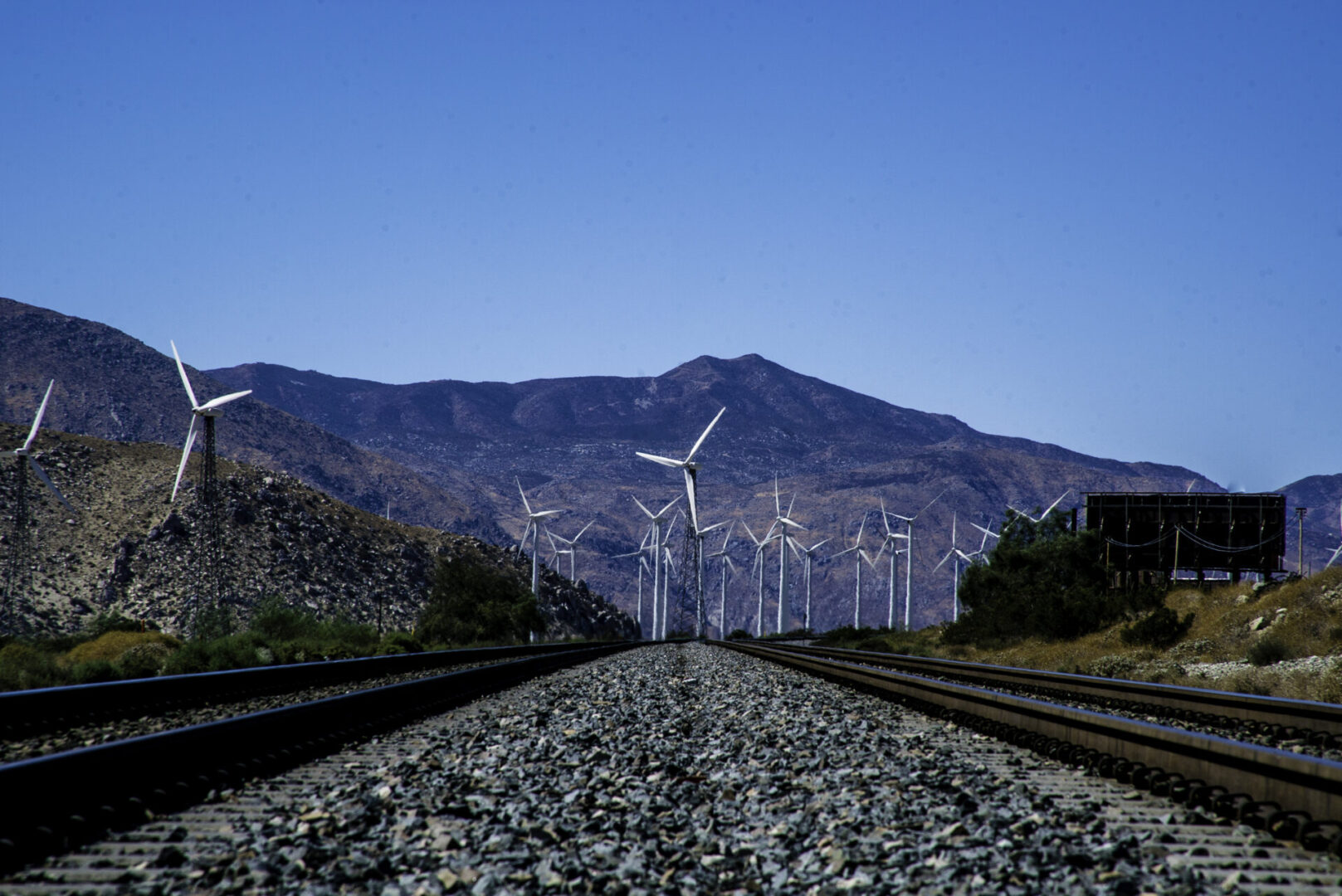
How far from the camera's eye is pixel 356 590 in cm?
8762

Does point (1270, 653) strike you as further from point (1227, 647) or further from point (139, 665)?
point (139, 665)

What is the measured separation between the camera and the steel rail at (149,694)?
11961mm

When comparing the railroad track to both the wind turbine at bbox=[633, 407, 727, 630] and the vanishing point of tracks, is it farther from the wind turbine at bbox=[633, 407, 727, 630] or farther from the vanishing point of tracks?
the wind turbine at bbox=[633, 407, 727, 630]

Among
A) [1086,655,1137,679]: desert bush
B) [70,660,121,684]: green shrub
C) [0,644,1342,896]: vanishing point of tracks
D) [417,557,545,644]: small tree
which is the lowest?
[417,557,545,644]: small tree

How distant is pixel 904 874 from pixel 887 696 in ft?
40.3

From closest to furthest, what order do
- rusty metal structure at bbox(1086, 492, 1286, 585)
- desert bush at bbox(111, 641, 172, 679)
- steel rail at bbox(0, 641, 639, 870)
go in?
steel rail at bbox(0, 641, 639, 870)
desert bush at bbox(111, 641, 172, 679)
rusty metal structure at bbox(1086, 492, 1286, 585)

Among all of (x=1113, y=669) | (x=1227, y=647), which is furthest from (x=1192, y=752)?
(x=1227, y=647)

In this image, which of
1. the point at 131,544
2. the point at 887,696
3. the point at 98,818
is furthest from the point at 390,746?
the point at 131,544

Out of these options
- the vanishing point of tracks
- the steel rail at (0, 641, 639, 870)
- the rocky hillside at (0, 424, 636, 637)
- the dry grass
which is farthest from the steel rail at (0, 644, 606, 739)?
the rocky hillside at (0, 424, 636, 637)

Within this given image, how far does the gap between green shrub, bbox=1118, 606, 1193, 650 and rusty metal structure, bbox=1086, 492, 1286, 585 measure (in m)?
31.3

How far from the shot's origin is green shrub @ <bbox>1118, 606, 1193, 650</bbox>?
120 ft

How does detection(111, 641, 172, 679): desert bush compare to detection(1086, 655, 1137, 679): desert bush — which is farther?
detection(1086, 655, 1137, 679): desert bush

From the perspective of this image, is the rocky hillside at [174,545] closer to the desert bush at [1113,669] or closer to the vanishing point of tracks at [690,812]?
the desert bush at [1113,669]

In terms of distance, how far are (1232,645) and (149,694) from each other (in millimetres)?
29067
